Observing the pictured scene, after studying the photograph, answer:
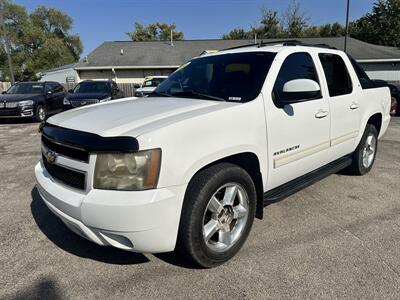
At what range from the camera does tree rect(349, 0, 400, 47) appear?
36.6m

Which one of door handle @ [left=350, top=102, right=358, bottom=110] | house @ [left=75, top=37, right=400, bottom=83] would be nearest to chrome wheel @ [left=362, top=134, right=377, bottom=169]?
door handle @ [left=350, top=102, right=358, bottom=110]

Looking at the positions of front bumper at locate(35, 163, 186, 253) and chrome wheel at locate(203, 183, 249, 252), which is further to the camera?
chrome wheel at locate(203, 183, 249, 252)

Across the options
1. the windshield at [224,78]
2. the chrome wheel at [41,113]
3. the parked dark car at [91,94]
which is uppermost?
the windshield at [224,78]

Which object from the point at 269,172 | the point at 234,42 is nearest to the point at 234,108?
Result: the point at 269,172

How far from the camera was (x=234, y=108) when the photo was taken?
2754 mm

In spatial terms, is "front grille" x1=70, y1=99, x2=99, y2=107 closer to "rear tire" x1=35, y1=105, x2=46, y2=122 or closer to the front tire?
"rear tire" x1=35, y1=105, x2=46, y2=122

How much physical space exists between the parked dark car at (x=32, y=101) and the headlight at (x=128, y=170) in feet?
38.4

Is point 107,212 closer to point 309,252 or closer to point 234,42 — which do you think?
point 309,252

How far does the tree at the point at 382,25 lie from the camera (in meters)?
36.6

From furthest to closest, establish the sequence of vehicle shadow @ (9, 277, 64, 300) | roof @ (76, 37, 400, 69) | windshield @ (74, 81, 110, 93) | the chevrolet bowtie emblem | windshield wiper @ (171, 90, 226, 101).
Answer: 1. roof @ (76, 37, 400, 69)
2. windshield @ (74, 81, 110, 93)
3. windshield wiper @ (171, 90, 226, 101)
4. the chevrolet bowtie emblem
5. vehicle shadow @ (9, 277, 64, 300)

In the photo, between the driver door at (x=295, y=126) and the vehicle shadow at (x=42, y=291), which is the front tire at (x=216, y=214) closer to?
the driver door at (x=295, y=126)

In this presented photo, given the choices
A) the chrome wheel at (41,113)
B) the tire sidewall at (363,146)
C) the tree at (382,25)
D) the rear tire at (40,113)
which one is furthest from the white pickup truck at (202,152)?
the tree at (382,25)

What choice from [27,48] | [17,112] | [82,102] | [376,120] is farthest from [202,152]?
[27,48]

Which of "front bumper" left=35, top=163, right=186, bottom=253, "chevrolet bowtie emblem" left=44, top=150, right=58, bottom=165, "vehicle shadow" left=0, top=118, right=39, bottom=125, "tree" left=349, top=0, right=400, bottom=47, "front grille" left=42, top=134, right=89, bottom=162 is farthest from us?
"tree" left=349, top=0, right=400, bottom=47
